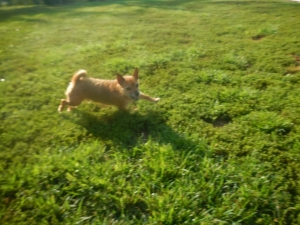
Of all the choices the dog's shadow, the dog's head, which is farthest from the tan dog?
the dog's shadow

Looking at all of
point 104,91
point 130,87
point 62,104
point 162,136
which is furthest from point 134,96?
point 62,104

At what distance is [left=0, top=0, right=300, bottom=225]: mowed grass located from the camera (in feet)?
7.75

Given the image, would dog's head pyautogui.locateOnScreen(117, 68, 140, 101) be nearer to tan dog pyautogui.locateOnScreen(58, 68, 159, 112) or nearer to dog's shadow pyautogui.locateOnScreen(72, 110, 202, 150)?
tan dog pyautogui.locateOnScreen(58, 68, 159, 112)

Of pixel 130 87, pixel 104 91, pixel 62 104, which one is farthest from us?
pixel 62 104

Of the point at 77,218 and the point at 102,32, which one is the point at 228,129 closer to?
the point at 77,218

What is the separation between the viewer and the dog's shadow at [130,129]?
3.13m

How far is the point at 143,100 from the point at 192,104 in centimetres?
77

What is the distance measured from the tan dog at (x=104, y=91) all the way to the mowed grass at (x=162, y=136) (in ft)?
0.67

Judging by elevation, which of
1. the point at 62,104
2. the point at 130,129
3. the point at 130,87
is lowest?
the point at 130,129

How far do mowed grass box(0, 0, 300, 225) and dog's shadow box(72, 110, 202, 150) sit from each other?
15mm

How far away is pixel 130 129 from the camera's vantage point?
3.40m

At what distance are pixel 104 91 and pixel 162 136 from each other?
1.11 metres

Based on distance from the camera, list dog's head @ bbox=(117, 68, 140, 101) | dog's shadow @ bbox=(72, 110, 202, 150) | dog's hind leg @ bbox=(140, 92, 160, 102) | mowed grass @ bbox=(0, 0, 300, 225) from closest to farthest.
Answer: mowed grass @ bbox=(0, 0, 300, 225)
dog's shadow @ bbox=(72, 110, 202, 150)
dog's head @ bbox=(117, 68, 140, 101)
dog's hind leg @ bbox=(140, 92, 160, 102)

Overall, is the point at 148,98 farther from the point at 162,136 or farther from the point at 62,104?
the point at 62,104
